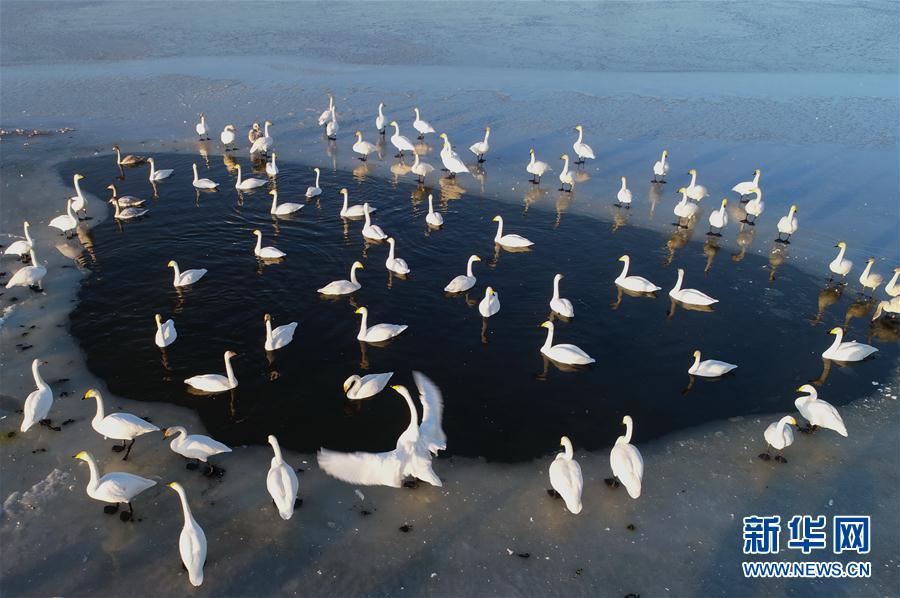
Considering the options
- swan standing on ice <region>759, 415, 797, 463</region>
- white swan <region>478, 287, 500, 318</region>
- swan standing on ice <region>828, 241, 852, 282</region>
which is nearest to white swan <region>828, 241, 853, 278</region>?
swan standing on ice <region>828, 241, 852, 282</region>

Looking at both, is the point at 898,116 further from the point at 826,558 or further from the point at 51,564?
the point at 51,564

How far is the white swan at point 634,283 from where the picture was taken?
48.7 ft

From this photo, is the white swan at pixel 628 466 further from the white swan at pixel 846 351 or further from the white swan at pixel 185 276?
the white swan at pixel 185 276

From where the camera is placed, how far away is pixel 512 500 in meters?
9.55

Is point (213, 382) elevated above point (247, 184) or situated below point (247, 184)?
below

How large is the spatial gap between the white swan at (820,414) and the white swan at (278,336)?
959 centimetres

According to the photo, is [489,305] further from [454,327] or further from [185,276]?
[185,276]

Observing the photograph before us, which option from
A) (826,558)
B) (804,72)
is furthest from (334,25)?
(826,558)

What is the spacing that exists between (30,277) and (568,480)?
1270cm

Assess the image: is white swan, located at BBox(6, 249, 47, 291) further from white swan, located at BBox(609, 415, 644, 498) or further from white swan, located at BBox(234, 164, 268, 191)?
white swan, located at BBox(609, 415, 644, 498)

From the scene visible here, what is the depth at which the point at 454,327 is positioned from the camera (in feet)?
45.3

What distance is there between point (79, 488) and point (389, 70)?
29.7 m

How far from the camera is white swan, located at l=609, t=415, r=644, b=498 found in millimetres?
9289

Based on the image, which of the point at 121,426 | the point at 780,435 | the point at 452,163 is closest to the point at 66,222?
the point at 121,426
